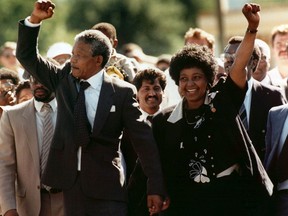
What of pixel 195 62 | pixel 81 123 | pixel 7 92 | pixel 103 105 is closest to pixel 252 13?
pixel 195 62

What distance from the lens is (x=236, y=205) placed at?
371 inches

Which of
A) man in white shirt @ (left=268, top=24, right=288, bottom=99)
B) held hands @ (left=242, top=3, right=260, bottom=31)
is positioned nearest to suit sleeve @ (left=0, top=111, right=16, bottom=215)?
held hands @ (left=242, top=3, right=260, bottom=31)

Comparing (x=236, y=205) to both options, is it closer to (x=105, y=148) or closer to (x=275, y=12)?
(x=105, y=148)

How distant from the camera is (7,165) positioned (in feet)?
33.2

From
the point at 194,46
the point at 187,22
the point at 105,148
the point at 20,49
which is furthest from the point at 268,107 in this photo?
the point at 187,22

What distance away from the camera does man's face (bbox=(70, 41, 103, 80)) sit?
938 centimetres

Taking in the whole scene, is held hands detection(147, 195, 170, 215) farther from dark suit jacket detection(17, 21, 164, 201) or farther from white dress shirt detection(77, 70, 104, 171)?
white dress shirt detection(77, 70, 104, 171)

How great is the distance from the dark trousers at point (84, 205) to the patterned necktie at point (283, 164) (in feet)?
5.29

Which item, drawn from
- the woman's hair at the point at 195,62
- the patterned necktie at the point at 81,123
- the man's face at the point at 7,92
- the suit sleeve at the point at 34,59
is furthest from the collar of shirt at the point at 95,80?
A: the man's face at the point at 7,92

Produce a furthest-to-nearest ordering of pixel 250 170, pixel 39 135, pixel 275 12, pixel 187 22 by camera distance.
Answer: pixel 187 22 → pixel 275 12 → pixel 39 135 → pixel 250 170

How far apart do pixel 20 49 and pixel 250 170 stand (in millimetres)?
2162

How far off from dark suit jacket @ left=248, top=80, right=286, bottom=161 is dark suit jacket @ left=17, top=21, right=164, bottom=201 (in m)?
1.31

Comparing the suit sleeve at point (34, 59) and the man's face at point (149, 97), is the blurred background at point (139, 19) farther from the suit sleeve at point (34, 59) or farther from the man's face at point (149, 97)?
the suit sleeve at point (34, 59)

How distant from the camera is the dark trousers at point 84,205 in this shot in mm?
9297
